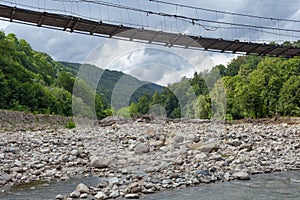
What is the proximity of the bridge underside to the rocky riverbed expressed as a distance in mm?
3216

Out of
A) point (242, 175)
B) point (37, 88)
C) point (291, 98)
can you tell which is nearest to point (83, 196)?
point (242, 175)

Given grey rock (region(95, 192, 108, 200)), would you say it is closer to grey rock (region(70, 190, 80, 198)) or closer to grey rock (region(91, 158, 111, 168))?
grey rock (region(70, 190, 80, 198))

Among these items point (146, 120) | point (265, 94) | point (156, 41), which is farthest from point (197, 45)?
point (265, 94)

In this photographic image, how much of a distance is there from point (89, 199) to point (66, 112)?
117 feet

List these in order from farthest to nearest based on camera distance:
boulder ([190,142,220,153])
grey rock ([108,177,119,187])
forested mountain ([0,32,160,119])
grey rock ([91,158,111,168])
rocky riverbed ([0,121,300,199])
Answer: forested mountain ([0,32,160,119]), boulder ([190,142,220,153]), grey rock ([91,158,111,168]), rocky riverbed ([0,121,300,199]), grey rock ([108,177,119,187])

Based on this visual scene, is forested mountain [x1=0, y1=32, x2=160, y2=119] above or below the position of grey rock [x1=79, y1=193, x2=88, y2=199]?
above

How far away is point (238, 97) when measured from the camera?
1414 inches

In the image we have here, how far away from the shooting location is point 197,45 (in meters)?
10.7

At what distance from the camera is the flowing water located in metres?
6.75

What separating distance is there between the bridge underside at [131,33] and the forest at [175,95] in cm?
1592

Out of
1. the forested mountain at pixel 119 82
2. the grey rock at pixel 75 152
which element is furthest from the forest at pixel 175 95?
the grey rock at pixel 75 152

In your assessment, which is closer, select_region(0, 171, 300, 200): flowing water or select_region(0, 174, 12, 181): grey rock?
select_region(0, 171, 300, 200): flowing water

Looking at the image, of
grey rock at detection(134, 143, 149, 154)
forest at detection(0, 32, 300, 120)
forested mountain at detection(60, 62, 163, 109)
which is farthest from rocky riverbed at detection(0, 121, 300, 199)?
forest at detection(0, 32, 300, 120)

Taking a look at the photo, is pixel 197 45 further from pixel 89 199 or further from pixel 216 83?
pixel 216 83
